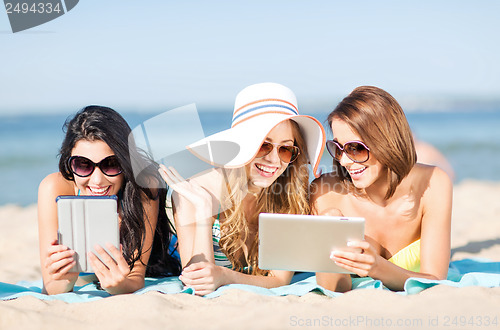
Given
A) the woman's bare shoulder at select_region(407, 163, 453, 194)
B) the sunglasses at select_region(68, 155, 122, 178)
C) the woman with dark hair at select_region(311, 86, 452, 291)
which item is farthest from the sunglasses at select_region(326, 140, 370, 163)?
the sunglasses at select_region(68, 155, 122, 178)

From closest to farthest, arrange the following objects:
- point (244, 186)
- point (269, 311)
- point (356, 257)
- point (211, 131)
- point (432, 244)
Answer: point (269, 311) < point (356, 257) < point (432, 244) < point (244, 186) < point (211, 131)

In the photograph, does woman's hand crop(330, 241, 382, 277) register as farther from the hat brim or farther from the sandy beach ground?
the hat brim

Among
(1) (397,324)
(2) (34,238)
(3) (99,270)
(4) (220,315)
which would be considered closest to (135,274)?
(3) (99,270)

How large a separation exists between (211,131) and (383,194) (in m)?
19.9

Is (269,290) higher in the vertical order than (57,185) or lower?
lower

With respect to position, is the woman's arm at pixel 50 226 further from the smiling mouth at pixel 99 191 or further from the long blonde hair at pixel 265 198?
the long blonde hair at pixel 265 198

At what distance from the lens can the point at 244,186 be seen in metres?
3.63

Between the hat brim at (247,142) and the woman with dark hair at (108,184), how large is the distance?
415 mm

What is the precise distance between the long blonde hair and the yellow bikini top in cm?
76

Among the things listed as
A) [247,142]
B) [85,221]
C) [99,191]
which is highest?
[247,142]

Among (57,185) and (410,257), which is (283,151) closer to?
(410,257)

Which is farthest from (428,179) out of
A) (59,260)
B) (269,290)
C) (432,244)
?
(59,260)

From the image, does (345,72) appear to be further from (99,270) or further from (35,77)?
(99,270)

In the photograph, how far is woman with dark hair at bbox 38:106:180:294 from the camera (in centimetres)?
332
